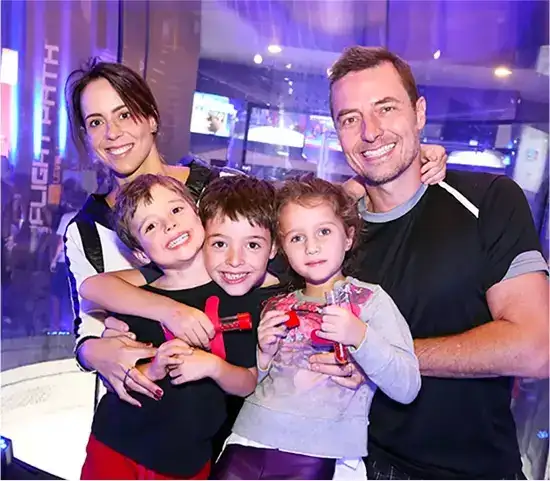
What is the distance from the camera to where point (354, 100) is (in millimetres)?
1339

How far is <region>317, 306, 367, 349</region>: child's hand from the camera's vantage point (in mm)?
1104

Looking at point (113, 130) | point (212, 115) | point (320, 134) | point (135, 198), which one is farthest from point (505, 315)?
point (212, 115)

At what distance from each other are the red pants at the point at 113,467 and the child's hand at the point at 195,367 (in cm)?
19

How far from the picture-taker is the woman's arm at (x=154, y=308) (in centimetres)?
120

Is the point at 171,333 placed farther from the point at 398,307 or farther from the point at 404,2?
the point at 404,2

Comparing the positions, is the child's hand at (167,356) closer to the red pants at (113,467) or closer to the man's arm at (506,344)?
the red pants at (113,467)

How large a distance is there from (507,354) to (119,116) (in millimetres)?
899

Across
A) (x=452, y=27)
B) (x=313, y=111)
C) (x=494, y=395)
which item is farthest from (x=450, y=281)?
(x=452, y=27)

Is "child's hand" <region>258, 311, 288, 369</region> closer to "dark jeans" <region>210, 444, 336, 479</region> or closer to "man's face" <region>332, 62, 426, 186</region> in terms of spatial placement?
"dark jeans" <region>210, 444, 336, 479</region>

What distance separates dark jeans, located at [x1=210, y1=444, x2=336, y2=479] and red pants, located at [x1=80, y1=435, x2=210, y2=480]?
0.30ft

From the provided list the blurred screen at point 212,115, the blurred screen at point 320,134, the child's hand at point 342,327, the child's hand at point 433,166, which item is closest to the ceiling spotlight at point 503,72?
the blurred screen at point 320,134

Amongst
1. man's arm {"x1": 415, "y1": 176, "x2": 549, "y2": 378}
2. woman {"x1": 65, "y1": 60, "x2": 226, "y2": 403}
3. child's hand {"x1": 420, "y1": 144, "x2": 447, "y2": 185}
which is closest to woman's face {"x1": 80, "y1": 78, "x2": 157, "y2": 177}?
woman {"x1": 65, "y1": 60, "x2": 226, "y2": 403}

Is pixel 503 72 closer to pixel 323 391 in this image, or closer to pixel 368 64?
pixel 368 64

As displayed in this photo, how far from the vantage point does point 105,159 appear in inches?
55.4
